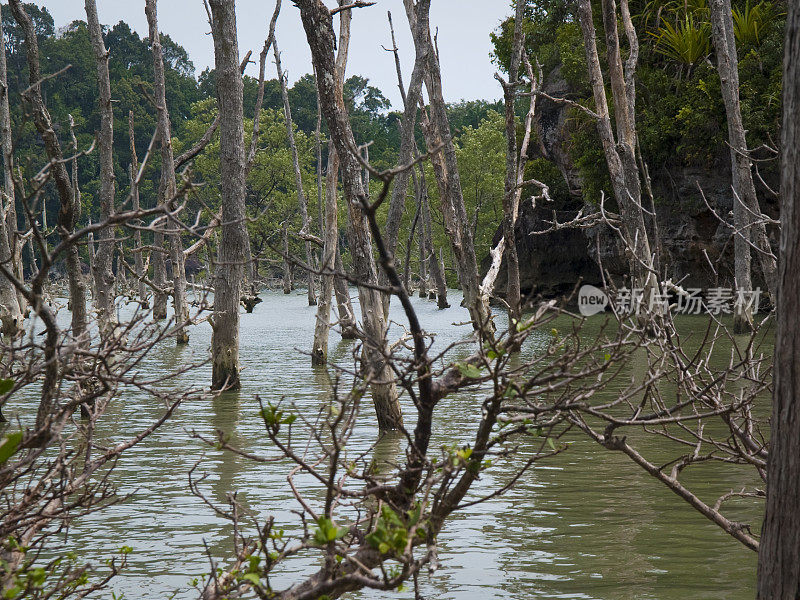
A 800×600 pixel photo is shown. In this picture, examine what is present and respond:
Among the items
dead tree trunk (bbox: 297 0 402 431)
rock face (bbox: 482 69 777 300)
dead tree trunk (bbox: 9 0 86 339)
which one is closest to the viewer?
dead tree trunk (bbox: 9 0 86 339)

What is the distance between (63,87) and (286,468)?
79.3m

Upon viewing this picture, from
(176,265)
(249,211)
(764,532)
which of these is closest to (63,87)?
(249,211)

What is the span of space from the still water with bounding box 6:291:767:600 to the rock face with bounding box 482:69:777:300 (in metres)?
11.2

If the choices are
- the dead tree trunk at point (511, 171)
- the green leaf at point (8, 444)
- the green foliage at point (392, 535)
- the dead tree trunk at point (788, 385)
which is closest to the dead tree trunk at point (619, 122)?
the dead tree trunk at point (511, 171)

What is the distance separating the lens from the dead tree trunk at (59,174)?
4.37 m

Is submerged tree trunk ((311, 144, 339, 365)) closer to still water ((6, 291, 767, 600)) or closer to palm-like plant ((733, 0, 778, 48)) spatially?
still water ((6, 291, 767, 600))

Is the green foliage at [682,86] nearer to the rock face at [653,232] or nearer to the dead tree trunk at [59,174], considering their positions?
the rock face at [653,232]

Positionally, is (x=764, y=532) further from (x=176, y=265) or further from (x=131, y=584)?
(x=176, y=265)

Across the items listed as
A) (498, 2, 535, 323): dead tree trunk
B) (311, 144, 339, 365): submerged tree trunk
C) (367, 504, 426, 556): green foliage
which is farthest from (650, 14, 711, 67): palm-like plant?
(367, 504, 426, 556): green foliage

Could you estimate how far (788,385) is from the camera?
241cm

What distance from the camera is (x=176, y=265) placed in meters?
19.3

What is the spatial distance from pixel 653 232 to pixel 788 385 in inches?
677

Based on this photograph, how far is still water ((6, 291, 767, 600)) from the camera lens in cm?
441

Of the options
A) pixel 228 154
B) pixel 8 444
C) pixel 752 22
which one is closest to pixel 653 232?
pixel 752 22
